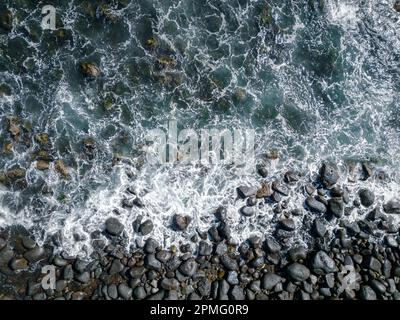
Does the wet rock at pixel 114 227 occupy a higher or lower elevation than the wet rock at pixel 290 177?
lower

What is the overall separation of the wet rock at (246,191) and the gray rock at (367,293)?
162 inches

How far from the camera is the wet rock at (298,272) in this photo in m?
11.7

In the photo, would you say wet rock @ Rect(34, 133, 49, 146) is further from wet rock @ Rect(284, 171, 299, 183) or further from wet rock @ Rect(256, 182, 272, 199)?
wet rock @ Rect(284, 171, 299, 183)

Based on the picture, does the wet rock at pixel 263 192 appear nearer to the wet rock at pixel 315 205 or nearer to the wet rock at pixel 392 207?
the wet rock at pixel 315 205

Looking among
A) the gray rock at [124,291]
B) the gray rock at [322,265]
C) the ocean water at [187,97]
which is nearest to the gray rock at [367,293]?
the gray rock at [322,265]

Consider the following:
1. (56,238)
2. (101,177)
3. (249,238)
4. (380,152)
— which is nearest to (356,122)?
(380,152)

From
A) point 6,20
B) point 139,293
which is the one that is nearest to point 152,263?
point 139,293

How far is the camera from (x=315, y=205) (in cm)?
1251

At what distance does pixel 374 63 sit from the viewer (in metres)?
14.2

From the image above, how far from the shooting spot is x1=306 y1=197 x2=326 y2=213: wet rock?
12.5 metres

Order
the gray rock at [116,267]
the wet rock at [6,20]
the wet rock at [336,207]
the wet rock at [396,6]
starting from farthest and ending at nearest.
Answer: the wet rock at [396,6] < the wet rock at [6,20] < the wet rock at [336,207] < the gray rock at [116,267]

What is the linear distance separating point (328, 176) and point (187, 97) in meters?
5.06

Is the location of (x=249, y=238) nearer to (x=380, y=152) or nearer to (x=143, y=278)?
(x=143, y=278)

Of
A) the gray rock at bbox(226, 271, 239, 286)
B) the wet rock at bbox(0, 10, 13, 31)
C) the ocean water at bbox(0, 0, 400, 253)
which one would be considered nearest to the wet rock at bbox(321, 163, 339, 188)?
the ocean water at bbox(0, 0, 400, 253)
